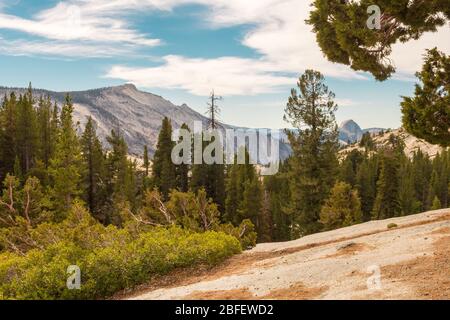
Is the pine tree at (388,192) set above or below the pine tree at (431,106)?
below

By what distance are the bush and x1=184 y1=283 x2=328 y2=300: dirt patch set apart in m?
4.16

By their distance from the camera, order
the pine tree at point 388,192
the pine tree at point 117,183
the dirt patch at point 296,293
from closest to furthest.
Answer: the dirt patch at point 296,293 → the pine tree at point 388,192 → the pine tree at point 117,183

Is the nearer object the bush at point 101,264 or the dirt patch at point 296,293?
the dirt patch at point 296,293

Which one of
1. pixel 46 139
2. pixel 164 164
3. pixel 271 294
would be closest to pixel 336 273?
pixel 271 294

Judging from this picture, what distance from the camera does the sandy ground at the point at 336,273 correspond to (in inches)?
374

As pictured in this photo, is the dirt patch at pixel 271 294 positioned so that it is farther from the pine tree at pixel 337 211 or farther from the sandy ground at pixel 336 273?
the pine tree at pixel 337 211

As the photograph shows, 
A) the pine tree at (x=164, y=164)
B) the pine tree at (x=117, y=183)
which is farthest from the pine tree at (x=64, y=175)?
the pine tree at (x=164, y=164)

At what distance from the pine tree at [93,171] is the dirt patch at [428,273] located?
48.5 meters

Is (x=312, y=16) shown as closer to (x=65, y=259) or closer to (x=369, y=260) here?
(x=369, y=260)

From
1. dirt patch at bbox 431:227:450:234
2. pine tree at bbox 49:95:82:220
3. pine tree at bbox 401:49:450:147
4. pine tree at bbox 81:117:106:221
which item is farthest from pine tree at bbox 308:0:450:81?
pine tree at bbox 81:117:106:221

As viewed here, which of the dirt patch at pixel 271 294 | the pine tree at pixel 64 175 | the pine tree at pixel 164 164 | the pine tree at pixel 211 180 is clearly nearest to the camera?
the dirt patch at pixel 271 294

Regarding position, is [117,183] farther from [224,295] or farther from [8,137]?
[224,295]

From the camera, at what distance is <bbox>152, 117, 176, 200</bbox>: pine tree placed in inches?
2201

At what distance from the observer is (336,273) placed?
11.3 m
